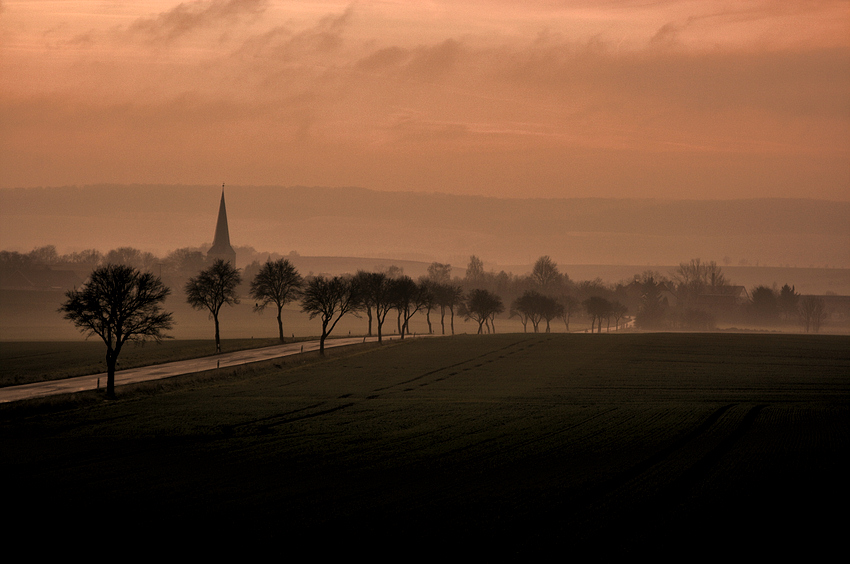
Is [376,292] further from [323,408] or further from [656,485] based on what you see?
[656,485]

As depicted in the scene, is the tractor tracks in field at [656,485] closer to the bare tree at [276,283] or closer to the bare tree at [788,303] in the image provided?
the bare tree at [276,283]

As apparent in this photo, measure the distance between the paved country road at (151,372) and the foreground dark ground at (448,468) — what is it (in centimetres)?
744

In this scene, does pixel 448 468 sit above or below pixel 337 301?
below

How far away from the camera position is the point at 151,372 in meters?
66.1

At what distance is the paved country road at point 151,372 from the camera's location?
5297cm

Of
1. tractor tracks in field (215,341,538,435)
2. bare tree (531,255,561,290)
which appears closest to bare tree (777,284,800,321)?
bare tree (531,255,561,290)

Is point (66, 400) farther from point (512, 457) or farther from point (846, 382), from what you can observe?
point (846, 382)

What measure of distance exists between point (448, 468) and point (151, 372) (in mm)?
47627

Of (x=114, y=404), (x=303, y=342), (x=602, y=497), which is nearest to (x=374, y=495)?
(x=602, y=497)

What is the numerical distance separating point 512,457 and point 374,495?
7379 mm

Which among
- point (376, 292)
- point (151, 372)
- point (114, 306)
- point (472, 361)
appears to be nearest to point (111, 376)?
point (114, 306)

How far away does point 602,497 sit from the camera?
22156 millimetres

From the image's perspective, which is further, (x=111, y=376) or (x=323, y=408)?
(x=111, y=376)

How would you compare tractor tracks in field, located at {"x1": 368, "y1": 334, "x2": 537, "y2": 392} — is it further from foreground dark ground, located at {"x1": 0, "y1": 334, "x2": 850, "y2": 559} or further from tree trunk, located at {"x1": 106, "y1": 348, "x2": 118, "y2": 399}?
tree trunk, located at {"x1": 106, "y1": 348, "x2": 118, "y2": 399}
